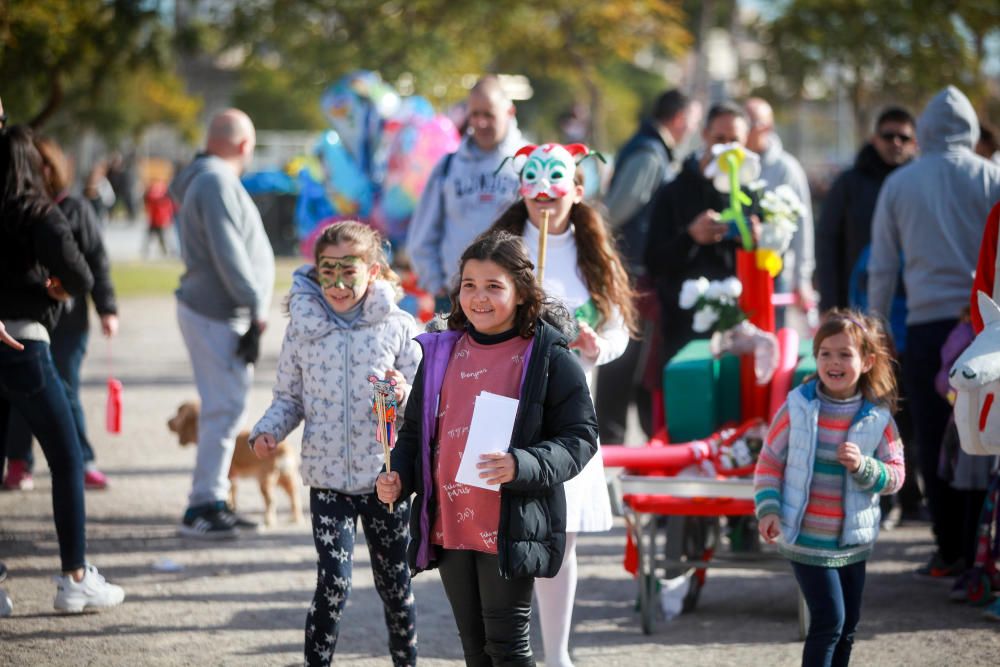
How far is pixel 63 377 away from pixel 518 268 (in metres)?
4.86

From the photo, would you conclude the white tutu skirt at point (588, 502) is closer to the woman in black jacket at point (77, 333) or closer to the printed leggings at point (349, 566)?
the printed leggings at point (349, 566)

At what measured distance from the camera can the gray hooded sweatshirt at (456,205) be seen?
6781 millimetres

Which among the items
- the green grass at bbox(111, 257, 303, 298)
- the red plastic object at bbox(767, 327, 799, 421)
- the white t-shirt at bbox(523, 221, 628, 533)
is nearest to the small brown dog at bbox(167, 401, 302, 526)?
the white t-shirt at bbox(523, 221, 628, 533)

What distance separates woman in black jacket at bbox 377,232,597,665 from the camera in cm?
388

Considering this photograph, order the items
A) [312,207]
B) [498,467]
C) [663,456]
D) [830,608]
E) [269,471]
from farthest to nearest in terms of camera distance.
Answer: [312,207] → [269,471] → [663,456] → [830,608] → [498,467]

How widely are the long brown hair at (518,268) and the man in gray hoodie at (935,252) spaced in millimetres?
2613

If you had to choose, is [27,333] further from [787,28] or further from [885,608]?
[787,28]

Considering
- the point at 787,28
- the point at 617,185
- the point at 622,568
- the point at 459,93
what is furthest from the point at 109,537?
the point at 787,28

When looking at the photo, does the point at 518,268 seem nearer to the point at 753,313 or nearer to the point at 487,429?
the point at 487,429

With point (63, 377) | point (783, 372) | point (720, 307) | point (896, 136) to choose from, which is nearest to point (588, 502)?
point (783, 372)

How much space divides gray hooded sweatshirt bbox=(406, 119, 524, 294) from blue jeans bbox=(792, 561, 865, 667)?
2.92 metres

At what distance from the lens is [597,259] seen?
5137mm

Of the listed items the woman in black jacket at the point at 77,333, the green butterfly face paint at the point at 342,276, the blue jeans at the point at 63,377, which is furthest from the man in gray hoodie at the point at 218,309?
the green butterfly face paint at the point at 342,276

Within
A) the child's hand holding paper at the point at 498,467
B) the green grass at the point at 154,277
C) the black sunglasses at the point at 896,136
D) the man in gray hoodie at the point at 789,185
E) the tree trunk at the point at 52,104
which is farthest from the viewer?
the green grass at the point at 154,277
